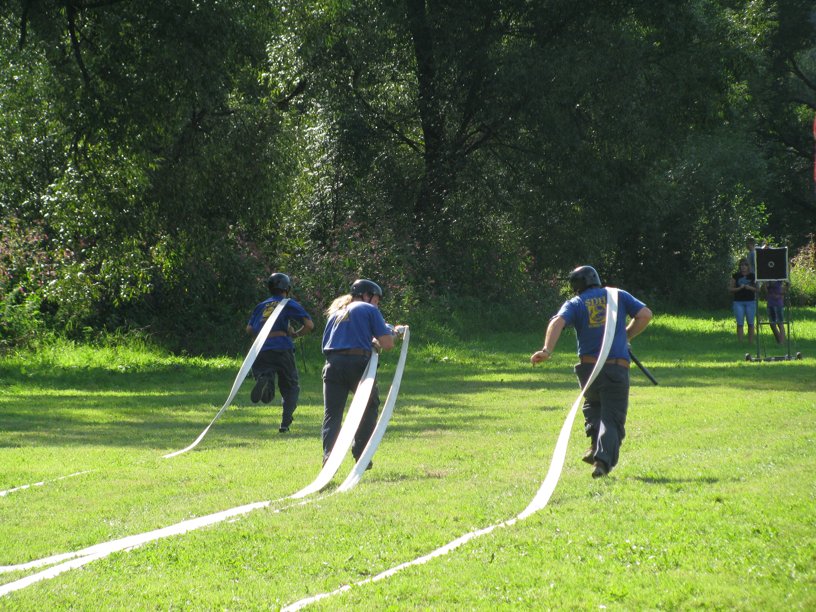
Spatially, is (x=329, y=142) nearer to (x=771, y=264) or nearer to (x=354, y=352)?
(x=771, y=264)

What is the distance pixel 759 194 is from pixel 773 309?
Answer: 31396mm

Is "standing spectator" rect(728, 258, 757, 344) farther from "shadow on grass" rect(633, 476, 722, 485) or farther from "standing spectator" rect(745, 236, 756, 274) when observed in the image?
"shadow on grass" rect(633, 476, 722, 485)

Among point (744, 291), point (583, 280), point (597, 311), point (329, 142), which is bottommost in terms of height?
point (597, 311)

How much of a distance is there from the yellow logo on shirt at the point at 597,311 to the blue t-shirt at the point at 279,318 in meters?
5.03

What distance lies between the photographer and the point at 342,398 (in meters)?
11.5

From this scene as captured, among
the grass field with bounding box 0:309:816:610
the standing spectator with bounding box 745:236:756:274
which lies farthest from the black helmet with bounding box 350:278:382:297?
the standing spectator with bounding box 745:236:756:274

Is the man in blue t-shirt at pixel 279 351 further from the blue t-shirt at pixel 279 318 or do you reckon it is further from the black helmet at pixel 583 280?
the black helmet at pixel 583 280

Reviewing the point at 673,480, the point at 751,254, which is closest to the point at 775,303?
the point at 751,254

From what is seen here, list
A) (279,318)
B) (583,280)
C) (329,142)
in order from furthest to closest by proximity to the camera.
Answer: (329,142) → (279,318) → (583,280)

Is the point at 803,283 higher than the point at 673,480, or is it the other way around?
the point at 803,283

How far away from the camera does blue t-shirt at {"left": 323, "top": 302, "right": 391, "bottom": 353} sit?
37.1 ft

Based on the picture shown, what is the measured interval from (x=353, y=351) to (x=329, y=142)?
76.1 ft

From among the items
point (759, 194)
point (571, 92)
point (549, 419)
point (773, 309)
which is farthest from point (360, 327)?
point (759, 194)

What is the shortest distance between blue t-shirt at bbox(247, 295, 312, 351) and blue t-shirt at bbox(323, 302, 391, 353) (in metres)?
3.55
